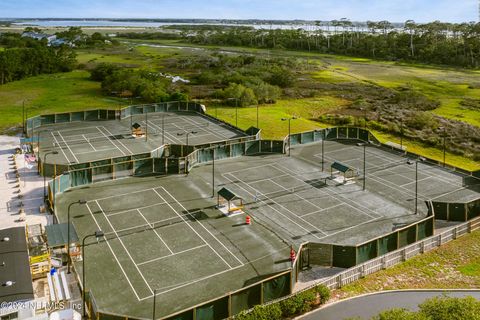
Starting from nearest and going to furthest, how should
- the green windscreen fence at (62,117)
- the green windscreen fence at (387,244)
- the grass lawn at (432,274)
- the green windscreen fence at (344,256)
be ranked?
the grass lawn at (432,274) < the green windscreen fence at (344,256) < the green windscreen fence at (387,244) < the green windscreen fence at (62,117)

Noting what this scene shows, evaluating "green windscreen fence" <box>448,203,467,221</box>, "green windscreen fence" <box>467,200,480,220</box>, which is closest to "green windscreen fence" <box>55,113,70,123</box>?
"green windscreen fence" <box>448,203,467,221</box>

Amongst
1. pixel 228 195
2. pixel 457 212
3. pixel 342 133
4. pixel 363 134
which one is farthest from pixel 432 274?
pixel 342 133

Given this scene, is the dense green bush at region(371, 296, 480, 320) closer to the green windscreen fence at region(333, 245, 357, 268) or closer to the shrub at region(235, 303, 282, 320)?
the shrub at region(235, 303, 282, 320)

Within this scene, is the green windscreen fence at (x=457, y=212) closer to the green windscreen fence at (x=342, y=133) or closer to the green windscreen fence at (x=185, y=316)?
the green windscreen fence at (x=185, y=316)

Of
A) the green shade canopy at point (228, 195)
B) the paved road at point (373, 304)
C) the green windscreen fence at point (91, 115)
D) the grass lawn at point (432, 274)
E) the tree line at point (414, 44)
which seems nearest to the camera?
the paved road at point (373, 304)

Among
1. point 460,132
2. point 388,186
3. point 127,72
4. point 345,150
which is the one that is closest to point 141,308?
point 388,186

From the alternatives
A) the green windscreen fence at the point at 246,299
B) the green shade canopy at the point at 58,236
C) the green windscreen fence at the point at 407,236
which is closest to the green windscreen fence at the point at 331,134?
the green windscreen fence at the point at 407,236

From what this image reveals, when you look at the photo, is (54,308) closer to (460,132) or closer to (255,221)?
(255,221)

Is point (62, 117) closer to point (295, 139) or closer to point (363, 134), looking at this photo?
point (295, 139)
